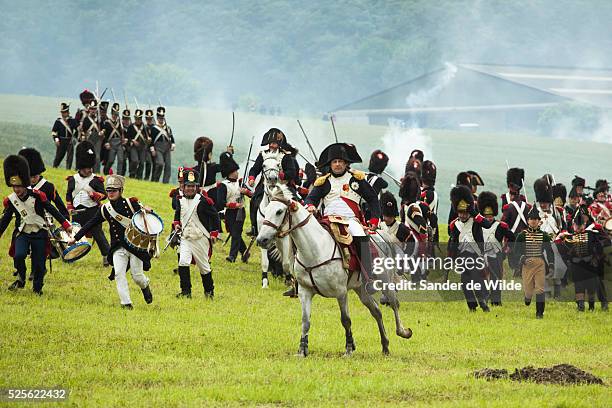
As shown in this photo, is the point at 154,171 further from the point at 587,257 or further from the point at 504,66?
the point at 504,66

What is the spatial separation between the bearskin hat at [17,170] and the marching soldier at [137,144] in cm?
1818

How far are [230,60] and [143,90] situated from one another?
18.0 m

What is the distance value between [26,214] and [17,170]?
27.2 inches

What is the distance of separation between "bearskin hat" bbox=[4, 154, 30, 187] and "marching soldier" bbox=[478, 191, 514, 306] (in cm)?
768

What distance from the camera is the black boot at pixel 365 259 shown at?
15391mm

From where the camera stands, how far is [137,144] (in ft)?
124

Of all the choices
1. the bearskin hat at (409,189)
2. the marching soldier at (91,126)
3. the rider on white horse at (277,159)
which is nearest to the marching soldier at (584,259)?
the bearskin hat at (409,189)

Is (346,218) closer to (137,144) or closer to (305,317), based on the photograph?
(305,317)

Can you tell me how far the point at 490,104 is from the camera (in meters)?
104

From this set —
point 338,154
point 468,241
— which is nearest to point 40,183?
point 338,154

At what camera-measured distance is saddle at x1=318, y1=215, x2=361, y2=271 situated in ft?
49.6

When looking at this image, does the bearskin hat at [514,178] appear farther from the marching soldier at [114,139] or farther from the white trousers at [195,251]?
the marching soldier at [114,139]

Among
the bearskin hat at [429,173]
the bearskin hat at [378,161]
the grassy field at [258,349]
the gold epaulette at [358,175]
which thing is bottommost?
the grassy field at [258,349]

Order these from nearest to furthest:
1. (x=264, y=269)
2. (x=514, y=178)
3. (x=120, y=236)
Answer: (x=120, y=236)
(x=264, y=269)
(x=514, y=178)
